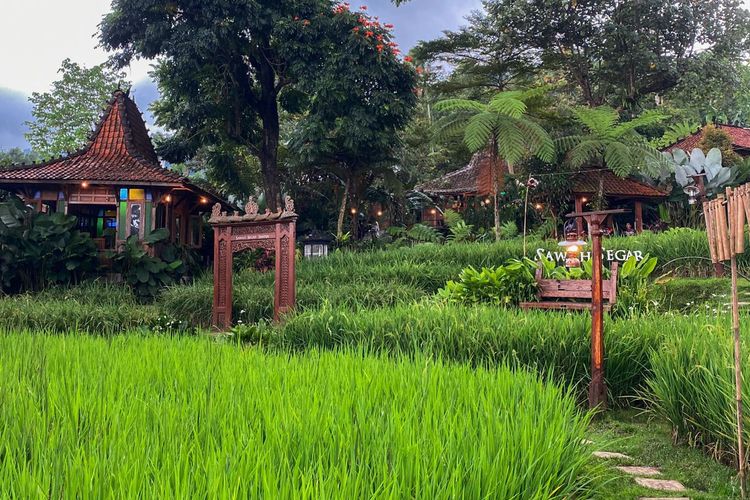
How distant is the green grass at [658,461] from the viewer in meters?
2.79

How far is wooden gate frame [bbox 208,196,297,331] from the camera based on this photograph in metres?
8.24

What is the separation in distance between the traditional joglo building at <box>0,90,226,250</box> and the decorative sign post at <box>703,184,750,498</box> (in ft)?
36.9

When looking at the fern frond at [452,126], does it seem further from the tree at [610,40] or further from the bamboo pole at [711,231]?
the bamboo pole at [711,231]

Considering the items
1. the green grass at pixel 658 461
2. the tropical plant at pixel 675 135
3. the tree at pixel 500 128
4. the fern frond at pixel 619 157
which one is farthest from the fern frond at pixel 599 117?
the green grass at pixel 658 461

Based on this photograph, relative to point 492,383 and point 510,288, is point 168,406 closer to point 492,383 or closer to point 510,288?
point 492,383

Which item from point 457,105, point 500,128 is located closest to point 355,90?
point 457,105

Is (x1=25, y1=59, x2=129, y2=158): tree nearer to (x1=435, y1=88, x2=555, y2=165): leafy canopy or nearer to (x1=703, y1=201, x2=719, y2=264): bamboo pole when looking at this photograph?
(x1=435, y1=88, x2=555, y2=165): leafy canopy

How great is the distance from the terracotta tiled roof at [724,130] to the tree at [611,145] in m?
4.72

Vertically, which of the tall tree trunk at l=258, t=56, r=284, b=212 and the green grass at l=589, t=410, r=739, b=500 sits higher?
the tall tree trunk at l=258, t=56, r=284, b=212

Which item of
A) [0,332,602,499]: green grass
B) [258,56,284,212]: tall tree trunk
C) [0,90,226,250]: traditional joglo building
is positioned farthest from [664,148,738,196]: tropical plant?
[0,332,602,499]: green grass

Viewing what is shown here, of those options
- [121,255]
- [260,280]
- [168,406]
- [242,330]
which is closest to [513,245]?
[260,280]

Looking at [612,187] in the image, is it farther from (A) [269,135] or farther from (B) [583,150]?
(A) [269,135]

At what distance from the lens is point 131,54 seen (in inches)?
576

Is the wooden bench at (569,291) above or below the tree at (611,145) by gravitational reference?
below
